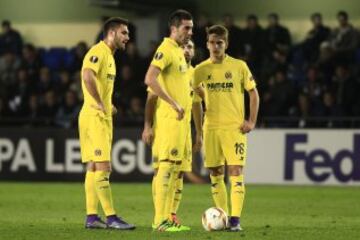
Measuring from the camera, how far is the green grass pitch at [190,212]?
10375 mm

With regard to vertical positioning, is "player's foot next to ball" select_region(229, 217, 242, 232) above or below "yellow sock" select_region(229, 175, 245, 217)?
below

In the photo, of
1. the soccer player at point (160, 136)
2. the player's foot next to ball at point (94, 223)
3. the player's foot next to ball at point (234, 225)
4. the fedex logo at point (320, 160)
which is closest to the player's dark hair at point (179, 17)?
the soccer player at point (160, 136)

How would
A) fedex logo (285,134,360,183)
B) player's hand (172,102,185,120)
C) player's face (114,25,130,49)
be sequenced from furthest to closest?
fedex logo (285,134,360,183) → player's face (114,25,130,49) → player's hand (172,102,185,120)

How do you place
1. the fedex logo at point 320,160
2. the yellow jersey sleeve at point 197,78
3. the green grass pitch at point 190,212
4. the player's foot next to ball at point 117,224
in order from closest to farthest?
the green grass pitch at point 190,212
the player's foot next to ball at point 117,224
the yellow jersey sleeve at point 197,78
the fedex logo at point 320,160

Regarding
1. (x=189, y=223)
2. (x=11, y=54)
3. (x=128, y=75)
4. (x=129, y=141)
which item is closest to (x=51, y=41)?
(x=11, y=54)

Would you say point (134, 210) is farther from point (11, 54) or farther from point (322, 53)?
point (11, 54)

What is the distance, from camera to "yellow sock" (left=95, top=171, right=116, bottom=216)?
10.8 metres

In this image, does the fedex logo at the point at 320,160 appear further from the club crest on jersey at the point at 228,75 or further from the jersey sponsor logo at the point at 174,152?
the jersey sponsor logo at the point at 174,152

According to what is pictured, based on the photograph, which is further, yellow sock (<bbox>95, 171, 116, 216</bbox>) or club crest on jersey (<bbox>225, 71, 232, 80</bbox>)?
club crest on jersey (<bbox>225, 71, 232, 80</bbox>)

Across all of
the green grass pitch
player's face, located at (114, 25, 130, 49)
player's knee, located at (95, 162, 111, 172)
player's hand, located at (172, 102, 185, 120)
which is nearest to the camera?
player's hand, located at (172, 102, 185, 120)

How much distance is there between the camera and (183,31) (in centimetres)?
1054

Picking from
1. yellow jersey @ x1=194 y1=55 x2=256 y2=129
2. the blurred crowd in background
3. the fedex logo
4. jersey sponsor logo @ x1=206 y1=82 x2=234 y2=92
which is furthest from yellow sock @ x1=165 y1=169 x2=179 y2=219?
the blurred crowd in background

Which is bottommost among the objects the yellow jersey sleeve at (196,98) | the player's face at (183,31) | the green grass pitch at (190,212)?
the green grass pitch at (190,212)

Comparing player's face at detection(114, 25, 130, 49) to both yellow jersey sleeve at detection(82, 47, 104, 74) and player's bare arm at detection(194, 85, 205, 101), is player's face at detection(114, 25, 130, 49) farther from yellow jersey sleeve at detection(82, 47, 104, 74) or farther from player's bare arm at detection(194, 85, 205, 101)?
player's bare arm at detection(194, 85, 205, 101)
